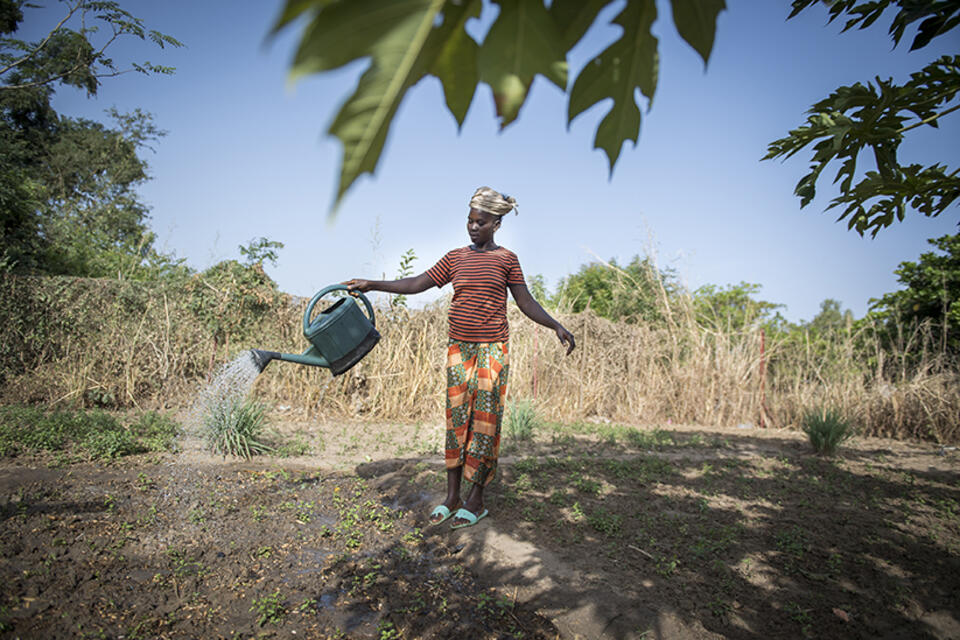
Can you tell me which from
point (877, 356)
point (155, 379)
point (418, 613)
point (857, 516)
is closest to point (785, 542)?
point (857, 516)

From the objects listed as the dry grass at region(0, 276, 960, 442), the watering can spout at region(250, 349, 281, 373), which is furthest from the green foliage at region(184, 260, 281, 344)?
the watering can spout at region(250, 349, 281, 373)

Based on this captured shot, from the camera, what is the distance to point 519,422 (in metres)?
5.67

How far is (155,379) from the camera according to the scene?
6562 mm

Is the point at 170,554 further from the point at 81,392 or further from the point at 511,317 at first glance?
the point at 511,317

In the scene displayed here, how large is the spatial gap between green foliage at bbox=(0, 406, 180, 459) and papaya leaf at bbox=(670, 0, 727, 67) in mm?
4983

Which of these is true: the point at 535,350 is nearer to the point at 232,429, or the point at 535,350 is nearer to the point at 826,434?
the point at 826,434

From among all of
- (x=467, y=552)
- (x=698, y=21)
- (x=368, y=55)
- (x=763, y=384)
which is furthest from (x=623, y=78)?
(x=763, y=384)

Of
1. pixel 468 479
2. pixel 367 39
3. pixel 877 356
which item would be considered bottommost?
pixel 468 479

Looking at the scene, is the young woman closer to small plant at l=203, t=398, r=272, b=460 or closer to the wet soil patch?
the wet soil patch

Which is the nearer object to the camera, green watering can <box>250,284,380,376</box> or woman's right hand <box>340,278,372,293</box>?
green watering can <box>250,284,380,376</box>

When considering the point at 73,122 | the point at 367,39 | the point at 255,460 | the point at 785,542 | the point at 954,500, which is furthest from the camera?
the point at 73,122

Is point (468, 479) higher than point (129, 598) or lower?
higher

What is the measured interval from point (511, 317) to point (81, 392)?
223 inches

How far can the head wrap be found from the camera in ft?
9.87
